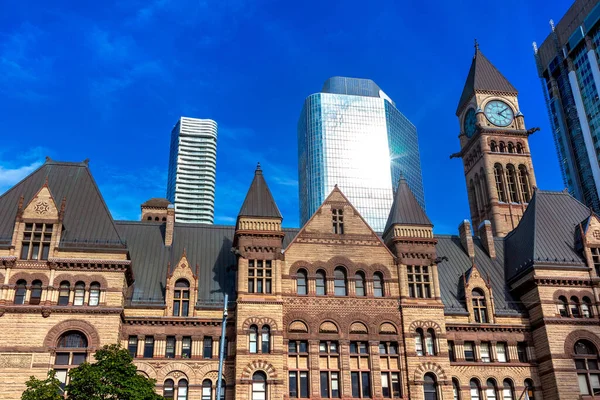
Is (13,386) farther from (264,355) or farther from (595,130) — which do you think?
(595,130)

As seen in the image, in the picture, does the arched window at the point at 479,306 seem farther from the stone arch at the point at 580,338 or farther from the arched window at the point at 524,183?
the arched window at the point at 524,183

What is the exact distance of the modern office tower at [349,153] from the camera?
597ft

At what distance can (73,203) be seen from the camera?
160ft

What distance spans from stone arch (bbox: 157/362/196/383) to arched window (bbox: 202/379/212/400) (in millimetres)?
896

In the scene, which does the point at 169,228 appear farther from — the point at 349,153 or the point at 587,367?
the point at 349,153

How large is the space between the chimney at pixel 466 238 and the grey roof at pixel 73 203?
31.0 metres

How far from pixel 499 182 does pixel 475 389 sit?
1366 inches

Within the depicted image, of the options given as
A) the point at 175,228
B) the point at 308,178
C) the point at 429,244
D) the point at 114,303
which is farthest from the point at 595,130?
the point at 114,303

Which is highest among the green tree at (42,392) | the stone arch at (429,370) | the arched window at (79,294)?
the arched window at (79,294)

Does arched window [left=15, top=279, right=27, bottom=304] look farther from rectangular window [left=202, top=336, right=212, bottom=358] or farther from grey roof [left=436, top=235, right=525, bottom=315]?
grey roof [left=436, top=235, right=525, bottom=315]

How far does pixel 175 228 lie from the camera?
5609 cm

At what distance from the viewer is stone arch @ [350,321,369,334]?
4784 cm

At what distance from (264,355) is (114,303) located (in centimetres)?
1088

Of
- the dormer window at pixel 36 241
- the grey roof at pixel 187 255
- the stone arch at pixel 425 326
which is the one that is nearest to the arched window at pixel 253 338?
the grey roof at pixel 187 255
